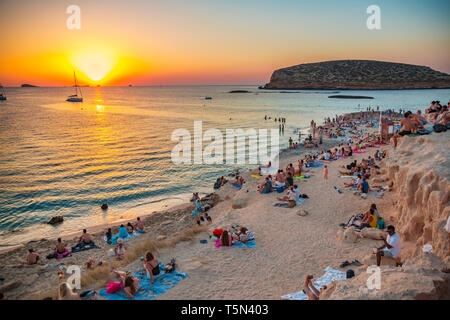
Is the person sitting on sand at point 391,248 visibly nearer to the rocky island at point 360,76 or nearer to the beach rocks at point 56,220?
the beach rocks at point 56,220

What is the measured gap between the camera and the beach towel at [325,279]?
657cm

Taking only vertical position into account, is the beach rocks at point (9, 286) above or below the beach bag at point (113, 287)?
below

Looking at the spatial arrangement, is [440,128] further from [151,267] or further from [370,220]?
[151,267]

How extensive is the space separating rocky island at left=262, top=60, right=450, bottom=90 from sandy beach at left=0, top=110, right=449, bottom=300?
509 feet

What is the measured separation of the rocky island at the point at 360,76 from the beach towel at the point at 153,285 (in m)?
163

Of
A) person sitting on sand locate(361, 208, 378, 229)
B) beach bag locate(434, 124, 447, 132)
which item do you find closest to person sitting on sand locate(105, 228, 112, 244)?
person sitting on sand locate(361, 208, 378, 229)

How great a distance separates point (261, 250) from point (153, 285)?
12.6 ft

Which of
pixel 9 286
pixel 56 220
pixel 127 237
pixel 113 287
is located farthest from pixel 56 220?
pixel 113 287

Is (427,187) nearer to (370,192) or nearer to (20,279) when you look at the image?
(370,192)

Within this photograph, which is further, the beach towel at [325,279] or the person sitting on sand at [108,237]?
Answer: the person sitting on sand at [108,237]

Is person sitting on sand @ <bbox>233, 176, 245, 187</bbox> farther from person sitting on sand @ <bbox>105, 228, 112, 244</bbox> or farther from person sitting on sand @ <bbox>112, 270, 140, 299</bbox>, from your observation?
person sitting on sand @ <bbox>112, 270, 140, 299</bbox>

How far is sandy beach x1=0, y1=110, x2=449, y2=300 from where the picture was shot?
7184mm

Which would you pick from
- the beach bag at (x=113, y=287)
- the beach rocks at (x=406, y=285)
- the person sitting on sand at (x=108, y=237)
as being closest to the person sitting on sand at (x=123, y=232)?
the person sitting on sand at (x=108, y=237)

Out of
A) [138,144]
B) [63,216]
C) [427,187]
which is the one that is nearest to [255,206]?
[427,187]
